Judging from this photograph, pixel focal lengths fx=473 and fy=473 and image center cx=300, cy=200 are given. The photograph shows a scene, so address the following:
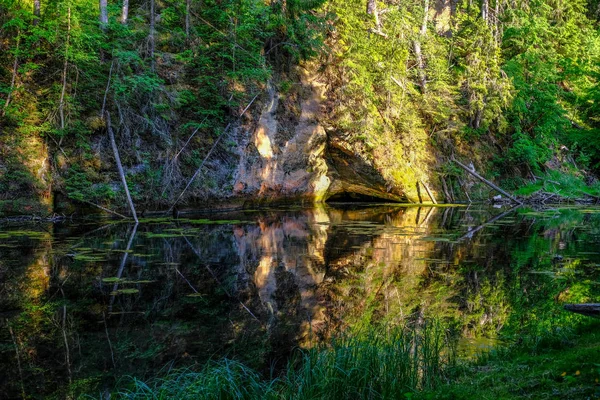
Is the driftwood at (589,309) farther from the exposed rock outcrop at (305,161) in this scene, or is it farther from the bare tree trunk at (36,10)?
the bare tree trunk at (36,10)

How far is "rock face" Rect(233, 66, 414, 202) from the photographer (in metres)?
20.0

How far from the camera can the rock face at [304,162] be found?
2005 centimetres

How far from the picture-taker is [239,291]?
739cm

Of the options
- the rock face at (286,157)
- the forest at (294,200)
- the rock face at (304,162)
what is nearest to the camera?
the forest at (294,200)

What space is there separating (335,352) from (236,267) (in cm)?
518

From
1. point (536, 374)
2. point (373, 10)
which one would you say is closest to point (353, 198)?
point (373, 10)

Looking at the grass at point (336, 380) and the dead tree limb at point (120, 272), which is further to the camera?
the dead tree limb at point (120, 272)

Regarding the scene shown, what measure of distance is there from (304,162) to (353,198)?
624 cm

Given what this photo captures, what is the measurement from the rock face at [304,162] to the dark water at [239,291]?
7256 mm

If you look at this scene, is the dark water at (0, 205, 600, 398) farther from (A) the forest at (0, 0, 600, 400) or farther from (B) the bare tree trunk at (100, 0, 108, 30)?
(B) the bare tree trunk at (100, 0, 108, 30)

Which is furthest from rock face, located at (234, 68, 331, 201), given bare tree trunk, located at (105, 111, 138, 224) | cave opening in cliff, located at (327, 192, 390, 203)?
bare tree trunk, located at (105, 111, 138, 224)

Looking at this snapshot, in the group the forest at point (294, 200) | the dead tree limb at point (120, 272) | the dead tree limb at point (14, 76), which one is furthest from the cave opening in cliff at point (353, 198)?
the dead tree limb at point (14, 76)

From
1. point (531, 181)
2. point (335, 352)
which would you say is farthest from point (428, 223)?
point (531, 181)

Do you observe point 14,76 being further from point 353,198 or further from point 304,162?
point 353,198
